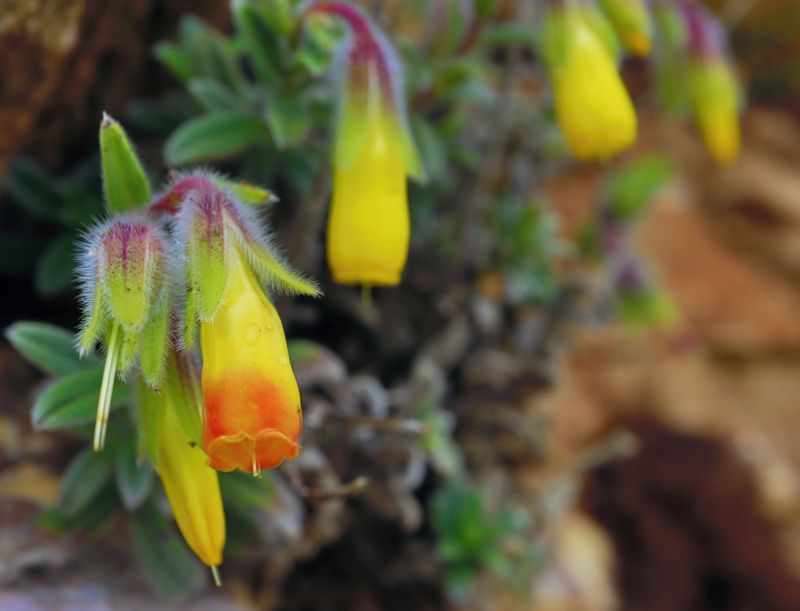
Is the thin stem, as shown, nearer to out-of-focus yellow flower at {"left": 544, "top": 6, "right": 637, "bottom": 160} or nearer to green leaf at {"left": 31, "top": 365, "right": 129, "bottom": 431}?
green leaf at {"left": 31, "top": 365, "right": 129, "bottom": 431}

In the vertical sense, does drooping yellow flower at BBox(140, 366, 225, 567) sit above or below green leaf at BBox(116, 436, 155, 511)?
above

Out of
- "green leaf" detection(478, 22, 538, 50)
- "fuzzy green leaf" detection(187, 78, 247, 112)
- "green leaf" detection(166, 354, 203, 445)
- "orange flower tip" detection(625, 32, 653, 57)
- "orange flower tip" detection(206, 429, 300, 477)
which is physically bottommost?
"green leaf" detection(166, 354, 203, 445)

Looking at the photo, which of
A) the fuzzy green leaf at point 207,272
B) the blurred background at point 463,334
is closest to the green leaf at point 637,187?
the blurred background at point 463,334

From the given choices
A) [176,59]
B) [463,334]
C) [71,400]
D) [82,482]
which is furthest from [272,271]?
[463,334]

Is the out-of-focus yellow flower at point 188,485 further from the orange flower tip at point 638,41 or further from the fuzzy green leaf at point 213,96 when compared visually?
the orange flower tip at point 638,41

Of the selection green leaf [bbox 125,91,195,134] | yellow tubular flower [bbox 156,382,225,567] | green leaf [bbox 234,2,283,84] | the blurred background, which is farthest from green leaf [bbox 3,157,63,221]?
yellow tubular flower [bbox 156,382,225,567]

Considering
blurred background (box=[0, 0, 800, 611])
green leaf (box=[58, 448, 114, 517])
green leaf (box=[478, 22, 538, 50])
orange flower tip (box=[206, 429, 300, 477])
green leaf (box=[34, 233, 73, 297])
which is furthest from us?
green leaf (box=[478, 22, 538, 50])

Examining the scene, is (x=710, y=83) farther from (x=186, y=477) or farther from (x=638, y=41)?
(x=186, y=477)
